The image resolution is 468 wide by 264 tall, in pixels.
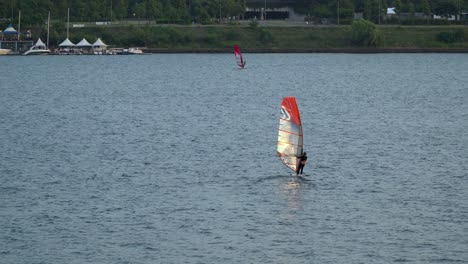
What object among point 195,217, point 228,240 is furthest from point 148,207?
point 228,240

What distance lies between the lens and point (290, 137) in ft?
242

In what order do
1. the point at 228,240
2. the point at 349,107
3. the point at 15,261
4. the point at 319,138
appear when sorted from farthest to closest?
the point at 349,107
the point at 319,138
the point at 228,240
the point at 15,261

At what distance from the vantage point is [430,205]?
6419 cm

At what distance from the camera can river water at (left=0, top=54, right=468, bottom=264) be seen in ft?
182

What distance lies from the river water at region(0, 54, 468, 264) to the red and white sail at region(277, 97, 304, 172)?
1.22 metres

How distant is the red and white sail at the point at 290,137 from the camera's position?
73062 mm

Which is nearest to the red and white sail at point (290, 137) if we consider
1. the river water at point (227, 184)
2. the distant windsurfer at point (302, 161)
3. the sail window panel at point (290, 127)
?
the sail window panel at point (290, 127)

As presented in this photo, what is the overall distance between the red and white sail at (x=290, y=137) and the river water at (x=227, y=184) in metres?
1.22

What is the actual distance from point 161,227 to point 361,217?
10761 mm

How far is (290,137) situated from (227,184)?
18.8ft

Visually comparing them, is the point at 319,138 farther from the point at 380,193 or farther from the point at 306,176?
the point at 380,193

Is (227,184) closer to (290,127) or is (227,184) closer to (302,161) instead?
(302,161)

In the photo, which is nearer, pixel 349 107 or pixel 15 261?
pixel 15 261

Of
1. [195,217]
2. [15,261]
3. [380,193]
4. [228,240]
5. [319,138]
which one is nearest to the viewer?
[15,261]
